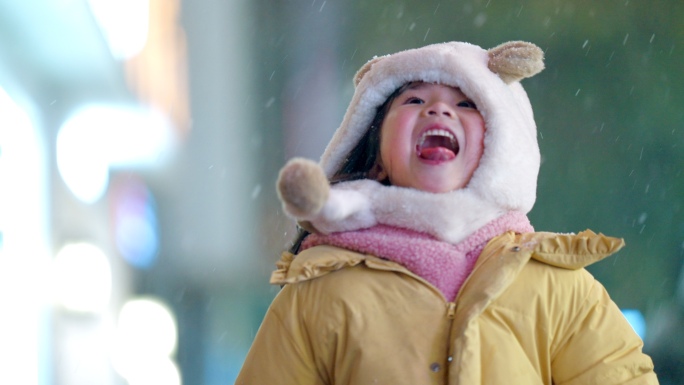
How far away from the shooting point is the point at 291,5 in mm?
2660

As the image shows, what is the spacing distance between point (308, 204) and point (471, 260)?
0.27 metres

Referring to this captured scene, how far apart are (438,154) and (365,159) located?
0.19m

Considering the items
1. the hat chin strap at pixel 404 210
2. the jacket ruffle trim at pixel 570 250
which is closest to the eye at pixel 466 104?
the hat chin strap at pixel 404 210

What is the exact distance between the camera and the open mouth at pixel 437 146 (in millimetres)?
1033

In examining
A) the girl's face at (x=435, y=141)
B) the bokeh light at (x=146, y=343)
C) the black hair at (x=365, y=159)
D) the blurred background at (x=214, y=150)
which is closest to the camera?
the girl's face at (x=435, y=141)

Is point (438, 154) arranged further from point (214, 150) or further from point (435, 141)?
point (214, 150)

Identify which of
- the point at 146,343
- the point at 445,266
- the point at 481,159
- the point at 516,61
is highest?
the point at 516,61

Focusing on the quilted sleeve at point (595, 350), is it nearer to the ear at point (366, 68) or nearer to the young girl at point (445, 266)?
the young girl at point (445, 266)

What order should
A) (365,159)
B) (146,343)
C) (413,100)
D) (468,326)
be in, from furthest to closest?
(146,343)
(365,159)
(413,100)
(468,326)

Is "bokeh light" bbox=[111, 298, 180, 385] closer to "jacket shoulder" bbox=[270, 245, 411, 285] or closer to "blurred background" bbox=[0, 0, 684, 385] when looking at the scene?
"blurred background" bbox=[0, 0, 684, 385]

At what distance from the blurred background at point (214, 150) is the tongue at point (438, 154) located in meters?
1.27

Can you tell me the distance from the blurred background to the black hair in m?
1.18

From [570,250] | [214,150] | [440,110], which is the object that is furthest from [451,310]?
[214,150]

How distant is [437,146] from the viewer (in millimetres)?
1056
